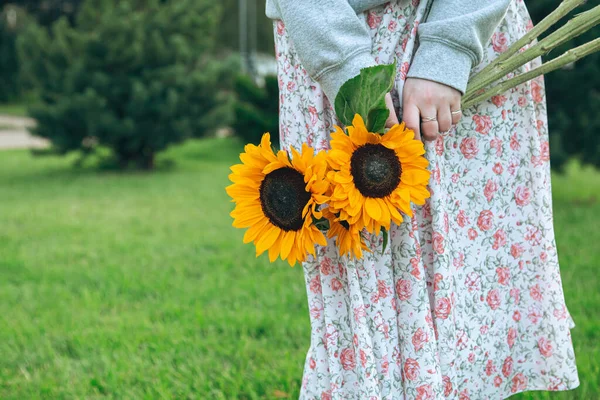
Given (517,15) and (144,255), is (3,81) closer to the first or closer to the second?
(144,255)

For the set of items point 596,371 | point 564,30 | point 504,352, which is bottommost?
point 596,371

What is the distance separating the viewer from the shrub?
701 centimetres

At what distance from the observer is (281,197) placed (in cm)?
124

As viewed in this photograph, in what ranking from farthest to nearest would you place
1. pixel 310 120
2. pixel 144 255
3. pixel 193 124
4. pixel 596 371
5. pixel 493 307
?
1. pixel 193 124
2. pixel 144 255
3. pixel 596 371
4. pixel 493 307
5. pixel 310 120

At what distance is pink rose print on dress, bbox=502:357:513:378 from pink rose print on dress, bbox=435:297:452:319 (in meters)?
0.28

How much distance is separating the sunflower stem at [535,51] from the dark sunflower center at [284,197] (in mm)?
396

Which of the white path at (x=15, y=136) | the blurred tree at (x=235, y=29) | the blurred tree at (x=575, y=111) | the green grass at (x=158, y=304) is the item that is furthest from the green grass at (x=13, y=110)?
the blurred tree at (x=575, y=111)

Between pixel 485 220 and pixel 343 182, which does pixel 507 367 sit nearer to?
pixel 485 220

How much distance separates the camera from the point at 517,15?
1445 mm

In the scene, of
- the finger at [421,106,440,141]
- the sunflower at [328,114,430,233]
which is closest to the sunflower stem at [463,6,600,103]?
the finger at [421,106,440,141]

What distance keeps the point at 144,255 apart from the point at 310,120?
252cm

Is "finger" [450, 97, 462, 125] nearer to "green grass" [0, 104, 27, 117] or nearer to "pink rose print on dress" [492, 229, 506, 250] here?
"pink rose print on dress" [492, 229, 506, 250]

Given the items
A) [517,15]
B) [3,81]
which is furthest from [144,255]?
[3,81]

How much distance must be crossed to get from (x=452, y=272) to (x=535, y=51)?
495mm
